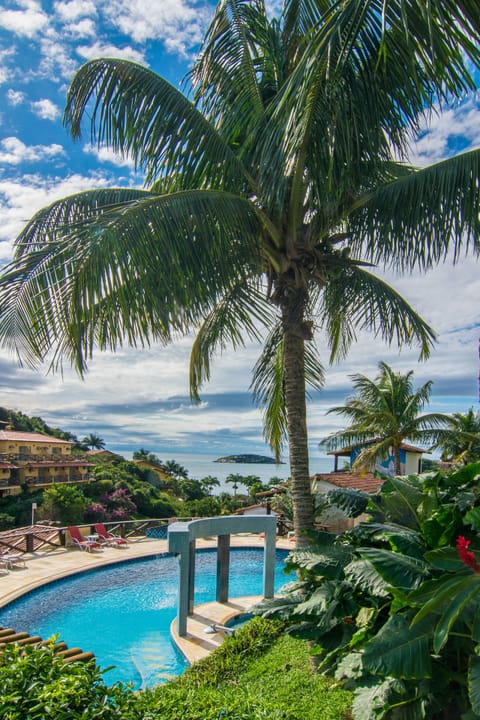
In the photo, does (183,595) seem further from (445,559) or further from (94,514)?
(94,514)

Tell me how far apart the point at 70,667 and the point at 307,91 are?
205 inches

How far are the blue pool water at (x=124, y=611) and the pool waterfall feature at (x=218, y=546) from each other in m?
0.85

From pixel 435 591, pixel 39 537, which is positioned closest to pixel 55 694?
pixel 435 591

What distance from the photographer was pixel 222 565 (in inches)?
411

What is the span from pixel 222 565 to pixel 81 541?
24.3ft

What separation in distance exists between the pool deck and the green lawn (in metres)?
1.71

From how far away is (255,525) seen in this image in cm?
1080

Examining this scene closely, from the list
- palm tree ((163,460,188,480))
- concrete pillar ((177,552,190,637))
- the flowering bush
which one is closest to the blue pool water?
concrete pillar ((177,552,190,637))

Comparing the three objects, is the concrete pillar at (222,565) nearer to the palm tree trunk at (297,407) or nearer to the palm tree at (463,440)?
the palm tree trunk at (297,407)

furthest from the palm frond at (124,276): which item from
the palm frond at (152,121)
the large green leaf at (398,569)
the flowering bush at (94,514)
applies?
the flowering bush at (94,514)

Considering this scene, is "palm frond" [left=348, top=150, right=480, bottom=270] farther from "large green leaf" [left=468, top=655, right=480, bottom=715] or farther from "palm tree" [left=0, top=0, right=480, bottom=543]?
"large green leaf" [left=468, top=655, right=480, bottom=715]

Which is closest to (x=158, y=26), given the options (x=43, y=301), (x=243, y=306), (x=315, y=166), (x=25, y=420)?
(x=315, y=166)

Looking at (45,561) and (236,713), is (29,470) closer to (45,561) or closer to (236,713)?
(45,561)

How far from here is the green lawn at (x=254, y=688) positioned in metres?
3.60
